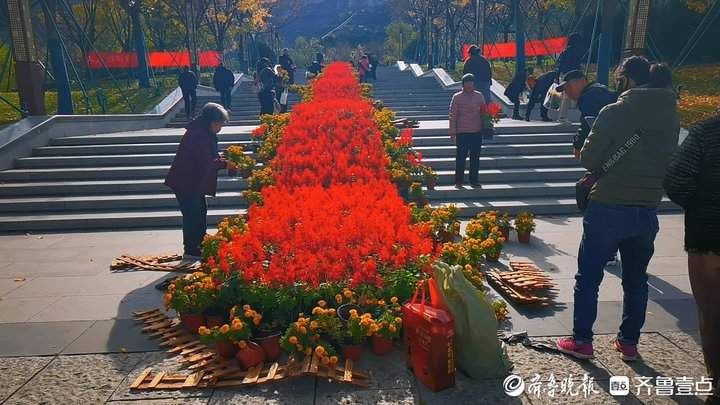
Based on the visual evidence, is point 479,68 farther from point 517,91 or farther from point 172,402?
point 172,402

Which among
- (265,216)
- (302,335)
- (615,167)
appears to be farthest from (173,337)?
(615,167)

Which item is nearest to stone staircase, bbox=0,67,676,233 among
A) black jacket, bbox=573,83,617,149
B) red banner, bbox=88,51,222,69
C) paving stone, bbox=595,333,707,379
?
black jacket, bbox=573,83,617,149

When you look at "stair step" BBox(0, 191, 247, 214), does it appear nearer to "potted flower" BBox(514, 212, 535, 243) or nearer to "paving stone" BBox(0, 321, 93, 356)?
"paving stone" BBox(0, 321, 93, 356)

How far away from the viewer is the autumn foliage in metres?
4.78

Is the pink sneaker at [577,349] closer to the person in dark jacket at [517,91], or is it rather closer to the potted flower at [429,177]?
the potted flower at [429,177]

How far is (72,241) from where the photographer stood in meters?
8.43

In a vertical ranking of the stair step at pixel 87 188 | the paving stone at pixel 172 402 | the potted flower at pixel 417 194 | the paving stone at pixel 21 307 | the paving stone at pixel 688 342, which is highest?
the potted flower at pixel 417 194

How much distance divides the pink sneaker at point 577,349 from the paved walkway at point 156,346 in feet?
0.21

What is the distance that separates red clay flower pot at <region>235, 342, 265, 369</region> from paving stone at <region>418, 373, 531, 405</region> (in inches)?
51.0

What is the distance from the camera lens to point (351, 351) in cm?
410

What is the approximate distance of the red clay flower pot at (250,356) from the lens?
4039 millimetres

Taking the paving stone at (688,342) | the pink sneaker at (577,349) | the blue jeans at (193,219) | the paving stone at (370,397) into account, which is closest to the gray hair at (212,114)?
the blue jeans at (193,219)

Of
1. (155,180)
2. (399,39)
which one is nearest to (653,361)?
(155,180)

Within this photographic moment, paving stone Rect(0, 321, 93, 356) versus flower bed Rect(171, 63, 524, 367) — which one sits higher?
flower bed Rect(171, 63, 524, 367)
